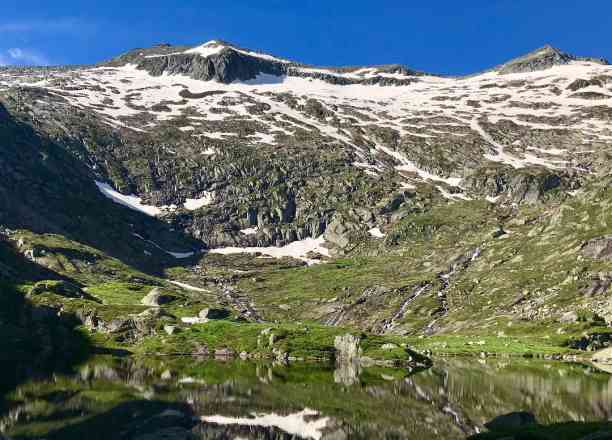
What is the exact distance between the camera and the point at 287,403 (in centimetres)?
4812

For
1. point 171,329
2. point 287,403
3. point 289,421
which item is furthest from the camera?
point 171,329

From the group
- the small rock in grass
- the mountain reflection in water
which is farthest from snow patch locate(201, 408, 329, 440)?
the small rock in grass

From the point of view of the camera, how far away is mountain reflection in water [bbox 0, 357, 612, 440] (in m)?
38.0

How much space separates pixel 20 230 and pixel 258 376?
159 m

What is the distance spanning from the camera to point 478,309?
14475cm

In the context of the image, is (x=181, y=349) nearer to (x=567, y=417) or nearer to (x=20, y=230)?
(x=567, y=417)

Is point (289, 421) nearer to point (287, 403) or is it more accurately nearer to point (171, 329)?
point (287, 403)

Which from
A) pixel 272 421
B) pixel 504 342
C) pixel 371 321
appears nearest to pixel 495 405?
pixel 272 421

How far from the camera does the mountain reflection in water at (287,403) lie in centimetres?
3797

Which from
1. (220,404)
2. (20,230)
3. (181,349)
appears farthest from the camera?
(20,230)

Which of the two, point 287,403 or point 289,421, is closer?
point 289,421

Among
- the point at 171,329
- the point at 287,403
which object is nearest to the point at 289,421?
the point at 287,403

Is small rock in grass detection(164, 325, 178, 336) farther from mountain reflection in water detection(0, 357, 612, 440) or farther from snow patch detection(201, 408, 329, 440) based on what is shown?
snow patch detection(201, 408, 329, 440)

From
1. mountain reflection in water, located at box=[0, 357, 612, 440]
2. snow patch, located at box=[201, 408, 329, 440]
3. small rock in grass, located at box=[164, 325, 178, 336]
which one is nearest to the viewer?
mountain reflection in water, located at box=[0, 357, 612, 440]
